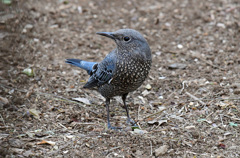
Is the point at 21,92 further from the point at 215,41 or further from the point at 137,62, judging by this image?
the point at 215,41

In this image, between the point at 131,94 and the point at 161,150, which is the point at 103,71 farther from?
the point at 161,150

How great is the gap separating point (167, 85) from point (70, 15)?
3.12 meters

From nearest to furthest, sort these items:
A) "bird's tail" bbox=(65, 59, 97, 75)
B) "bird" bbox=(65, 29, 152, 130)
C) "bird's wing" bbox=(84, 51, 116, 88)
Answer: "bird" bbox=(65, 29, 152, 130) < "bird's wing" bbox=(84, 51, 116, 88) < "bird's tail" bbox=(65, 59, 97, 75)

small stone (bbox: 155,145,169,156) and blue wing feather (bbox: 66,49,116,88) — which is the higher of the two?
blue wing feather (bbox: 66,49,116,88)

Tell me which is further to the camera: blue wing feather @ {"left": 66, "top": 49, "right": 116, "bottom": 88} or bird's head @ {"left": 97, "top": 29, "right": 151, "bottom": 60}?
blue wing feather @ {"left": 66, "top": 49, "right": 116, "bottom": 88}

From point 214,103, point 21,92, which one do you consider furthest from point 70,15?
point 214,103

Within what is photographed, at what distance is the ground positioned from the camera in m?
3.92

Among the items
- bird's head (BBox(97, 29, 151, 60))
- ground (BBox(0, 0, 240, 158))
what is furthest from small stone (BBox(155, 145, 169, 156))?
bird's head (BBox(97, 29, 151, 60))

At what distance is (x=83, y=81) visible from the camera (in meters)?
5.64

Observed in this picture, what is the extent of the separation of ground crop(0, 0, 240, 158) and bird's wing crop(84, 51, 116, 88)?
47 centimetres

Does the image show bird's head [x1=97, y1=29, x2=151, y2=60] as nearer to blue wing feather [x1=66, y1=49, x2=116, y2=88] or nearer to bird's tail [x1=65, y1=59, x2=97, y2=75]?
Result: blue wing feather [x1=66, y1=49, x2=116, y2=88]

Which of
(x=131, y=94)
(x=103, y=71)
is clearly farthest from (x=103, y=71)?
(x=131, y=94)

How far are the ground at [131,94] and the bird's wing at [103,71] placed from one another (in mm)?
470

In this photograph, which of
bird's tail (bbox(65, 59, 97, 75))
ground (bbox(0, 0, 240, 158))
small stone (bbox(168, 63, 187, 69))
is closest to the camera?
ground (bbox(0, 0, 240, 158))
